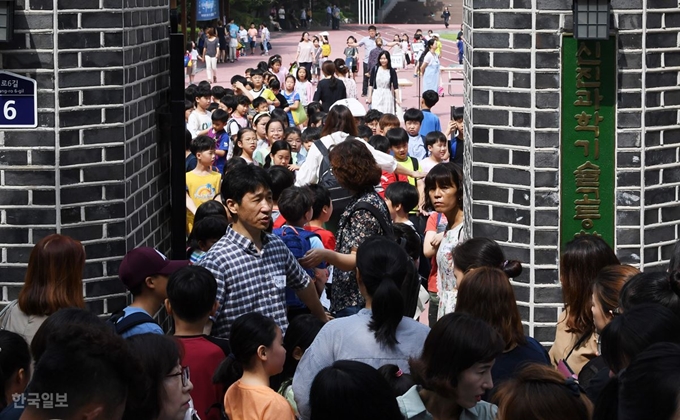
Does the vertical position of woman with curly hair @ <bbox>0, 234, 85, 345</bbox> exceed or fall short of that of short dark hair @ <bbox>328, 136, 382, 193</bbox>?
it falls short

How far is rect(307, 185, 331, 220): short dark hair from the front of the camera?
8252mm

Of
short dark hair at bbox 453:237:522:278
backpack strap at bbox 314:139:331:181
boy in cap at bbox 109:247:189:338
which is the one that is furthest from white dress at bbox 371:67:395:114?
boy in cap at bbox 109:247:189:338

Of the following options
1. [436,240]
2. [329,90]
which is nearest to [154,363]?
[436,240]

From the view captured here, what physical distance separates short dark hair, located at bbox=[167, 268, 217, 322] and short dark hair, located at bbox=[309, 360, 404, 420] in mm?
1676

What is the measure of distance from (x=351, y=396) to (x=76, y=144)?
3.32 metres

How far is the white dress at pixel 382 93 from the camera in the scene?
21.8 m

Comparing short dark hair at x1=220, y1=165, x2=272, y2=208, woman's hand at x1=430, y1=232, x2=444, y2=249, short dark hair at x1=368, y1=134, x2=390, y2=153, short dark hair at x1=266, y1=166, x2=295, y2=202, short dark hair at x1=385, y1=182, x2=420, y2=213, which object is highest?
short dark hair at x1=368, y1=134, x2=390, y2=153

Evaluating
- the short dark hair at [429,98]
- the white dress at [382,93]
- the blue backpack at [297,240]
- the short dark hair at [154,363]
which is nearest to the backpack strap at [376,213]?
the blue backpack at [297,240]

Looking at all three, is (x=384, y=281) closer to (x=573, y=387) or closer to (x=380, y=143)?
(x=573, y=387)

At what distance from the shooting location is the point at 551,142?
7.46 meters

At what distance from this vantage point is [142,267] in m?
6.11

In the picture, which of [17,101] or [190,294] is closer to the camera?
[190,294]

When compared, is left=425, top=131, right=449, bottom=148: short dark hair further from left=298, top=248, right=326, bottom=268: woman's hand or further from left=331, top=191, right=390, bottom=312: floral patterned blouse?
left=298, top=248, right=326, bottom=268: woman's hand

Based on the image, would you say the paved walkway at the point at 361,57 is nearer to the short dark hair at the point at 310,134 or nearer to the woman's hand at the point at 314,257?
the short dark hair at the point at 310,134
